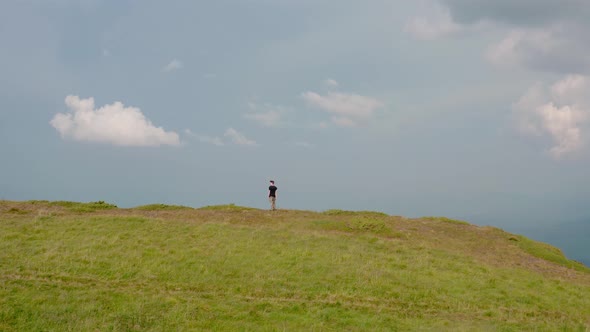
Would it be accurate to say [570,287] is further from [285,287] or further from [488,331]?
[285,287]

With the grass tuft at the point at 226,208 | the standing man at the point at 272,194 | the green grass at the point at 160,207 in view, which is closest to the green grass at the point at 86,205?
the green grass at the point at 160,207

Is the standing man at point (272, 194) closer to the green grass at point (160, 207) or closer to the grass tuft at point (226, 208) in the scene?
the grass tuft at point (226, 208)

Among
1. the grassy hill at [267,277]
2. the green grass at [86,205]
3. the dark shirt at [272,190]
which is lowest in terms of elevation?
the grassy hill at [267,277]

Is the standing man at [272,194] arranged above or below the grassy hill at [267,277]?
above

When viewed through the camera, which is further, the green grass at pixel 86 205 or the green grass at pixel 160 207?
the green grass at pixel 160 207

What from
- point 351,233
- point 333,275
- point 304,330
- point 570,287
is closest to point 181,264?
point 333,275

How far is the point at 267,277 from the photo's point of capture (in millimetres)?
26594

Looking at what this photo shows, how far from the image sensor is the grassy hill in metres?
20.7

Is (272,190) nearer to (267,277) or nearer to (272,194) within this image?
(272,194)

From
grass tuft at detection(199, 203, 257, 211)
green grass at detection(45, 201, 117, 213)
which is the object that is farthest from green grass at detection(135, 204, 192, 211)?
green grass at detection(45, 201, 117, 213)

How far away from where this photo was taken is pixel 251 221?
42781 mm

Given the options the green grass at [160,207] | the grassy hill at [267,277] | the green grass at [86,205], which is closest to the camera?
the grassy hill at [267,277]

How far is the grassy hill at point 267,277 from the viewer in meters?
20.7

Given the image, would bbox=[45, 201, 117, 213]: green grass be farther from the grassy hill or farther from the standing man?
the standing man
